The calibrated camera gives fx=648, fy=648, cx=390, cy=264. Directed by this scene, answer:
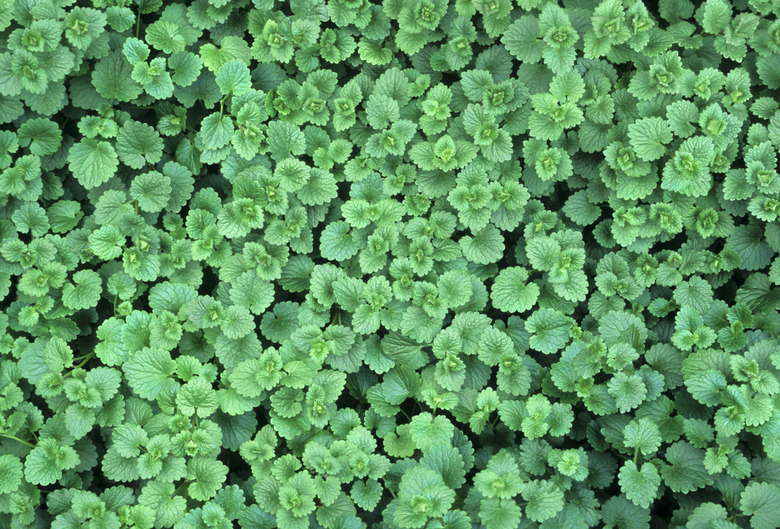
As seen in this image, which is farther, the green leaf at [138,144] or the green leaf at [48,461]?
the green leaf at [138,144]

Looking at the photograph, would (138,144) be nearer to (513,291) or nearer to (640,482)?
(513,291)

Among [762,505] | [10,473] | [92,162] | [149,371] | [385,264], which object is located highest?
[92,162]

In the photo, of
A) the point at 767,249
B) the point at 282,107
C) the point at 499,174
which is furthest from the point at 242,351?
the point at 767,249

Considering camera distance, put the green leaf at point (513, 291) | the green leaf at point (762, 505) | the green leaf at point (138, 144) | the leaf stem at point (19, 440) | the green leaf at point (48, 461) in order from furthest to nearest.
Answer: the green leaf at point (138, 144) < the green leaf at point (513, 291) < the leaf stem at point (19, 440) < the green leaf at point (48, 461) < the green leaf at point (762, 505)

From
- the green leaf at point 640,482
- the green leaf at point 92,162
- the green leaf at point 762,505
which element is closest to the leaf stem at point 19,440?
the green leaf at point 92,162

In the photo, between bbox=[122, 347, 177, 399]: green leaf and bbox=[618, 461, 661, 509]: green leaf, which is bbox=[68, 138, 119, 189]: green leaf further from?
bbox=[618, 461, 661, 509]: green leaf

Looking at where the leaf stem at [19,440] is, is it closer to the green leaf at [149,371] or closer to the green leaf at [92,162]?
the green leaf at [149,371]

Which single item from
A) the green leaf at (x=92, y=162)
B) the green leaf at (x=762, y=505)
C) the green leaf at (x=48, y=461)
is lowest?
the green leaf at (x=48, y=461)

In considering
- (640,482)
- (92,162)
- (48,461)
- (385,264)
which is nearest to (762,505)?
(640,482)

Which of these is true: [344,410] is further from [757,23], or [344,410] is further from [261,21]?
[757,23]
